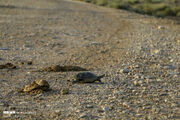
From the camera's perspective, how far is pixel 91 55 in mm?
9109

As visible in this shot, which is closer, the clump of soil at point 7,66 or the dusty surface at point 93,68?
the dusty surface at point 93,68

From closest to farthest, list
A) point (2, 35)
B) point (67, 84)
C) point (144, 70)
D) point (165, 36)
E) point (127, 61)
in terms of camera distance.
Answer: point (67, 84) → point (144, 70) → point (127, 61) → point (2, 35) → point (165, 36)

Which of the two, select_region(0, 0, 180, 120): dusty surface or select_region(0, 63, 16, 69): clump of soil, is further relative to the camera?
select_region(0, 63, 16, 69): clump of soil

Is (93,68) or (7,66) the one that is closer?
(7,66)

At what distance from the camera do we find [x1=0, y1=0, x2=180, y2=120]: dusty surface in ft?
17.1

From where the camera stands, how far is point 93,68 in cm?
773

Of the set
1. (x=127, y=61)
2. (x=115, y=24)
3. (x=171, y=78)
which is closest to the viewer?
(x=171, y=78)

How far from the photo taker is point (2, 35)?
11.1m

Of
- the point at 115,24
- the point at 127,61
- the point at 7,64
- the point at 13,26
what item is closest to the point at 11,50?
the point at 7,64

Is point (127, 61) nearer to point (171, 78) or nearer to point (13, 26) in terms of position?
point (171, 78)

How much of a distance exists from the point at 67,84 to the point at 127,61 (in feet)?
7.65

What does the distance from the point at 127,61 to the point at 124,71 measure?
3.42ft

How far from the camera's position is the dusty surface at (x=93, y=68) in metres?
5.21

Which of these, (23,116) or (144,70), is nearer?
(23,116)
